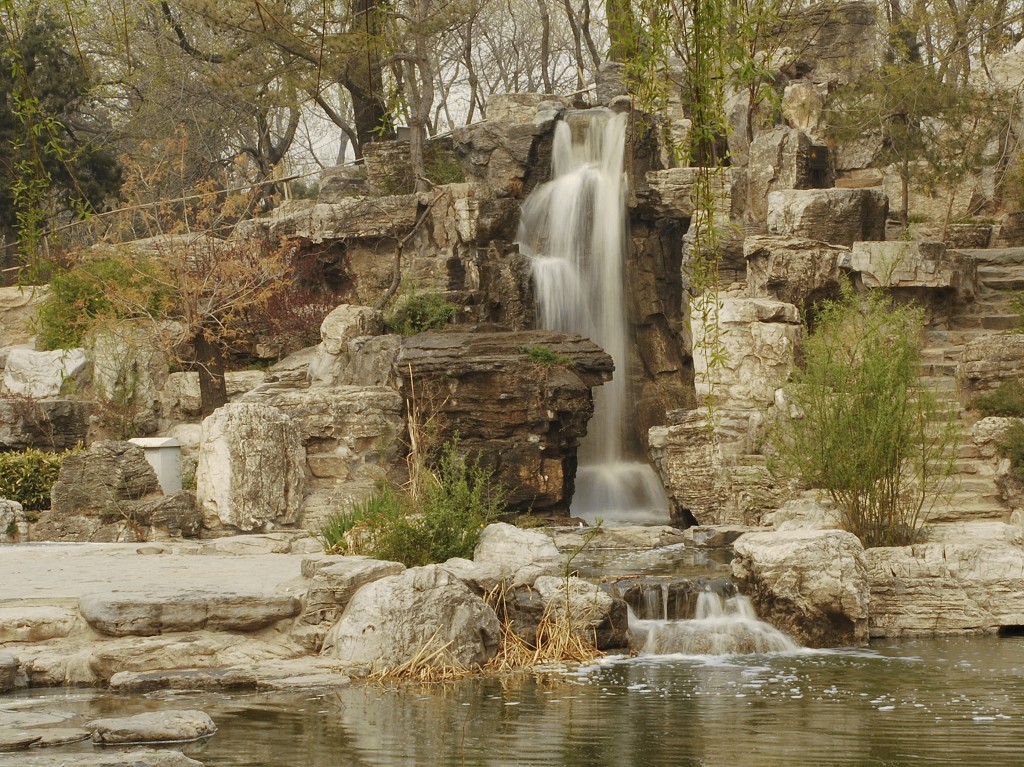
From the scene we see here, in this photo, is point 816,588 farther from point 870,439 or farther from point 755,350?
point 755,350

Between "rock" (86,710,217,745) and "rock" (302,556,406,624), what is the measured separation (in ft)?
7.13

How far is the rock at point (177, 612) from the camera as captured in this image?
8.29 metres

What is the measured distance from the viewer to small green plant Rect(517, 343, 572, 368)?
15.7 m

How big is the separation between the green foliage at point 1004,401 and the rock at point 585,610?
692 centimetres

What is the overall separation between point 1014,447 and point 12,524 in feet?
34.1

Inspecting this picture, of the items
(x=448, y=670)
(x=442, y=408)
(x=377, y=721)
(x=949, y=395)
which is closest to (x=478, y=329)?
(x=442, y=408)

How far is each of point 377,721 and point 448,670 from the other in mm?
1439

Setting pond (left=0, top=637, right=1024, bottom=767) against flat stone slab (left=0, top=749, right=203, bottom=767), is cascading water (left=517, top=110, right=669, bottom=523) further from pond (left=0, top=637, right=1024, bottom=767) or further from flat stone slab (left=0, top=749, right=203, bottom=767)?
flat stone slab (left=0, top=749, right=203, bottom=767)

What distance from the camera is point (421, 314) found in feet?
63.1

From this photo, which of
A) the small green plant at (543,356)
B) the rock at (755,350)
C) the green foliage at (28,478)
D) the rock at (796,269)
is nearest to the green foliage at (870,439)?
the rock at (755,350)

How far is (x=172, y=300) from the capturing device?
1894cm

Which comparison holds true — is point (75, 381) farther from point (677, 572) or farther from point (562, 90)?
point (562, 90)

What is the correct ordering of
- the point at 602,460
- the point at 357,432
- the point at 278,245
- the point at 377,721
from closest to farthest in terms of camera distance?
the point at 377,721, the point at 357,432, the point at 602,460, the point at 278,245

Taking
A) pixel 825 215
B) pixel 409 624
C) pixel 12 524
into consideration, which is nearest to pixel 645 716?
pixel 409 624
